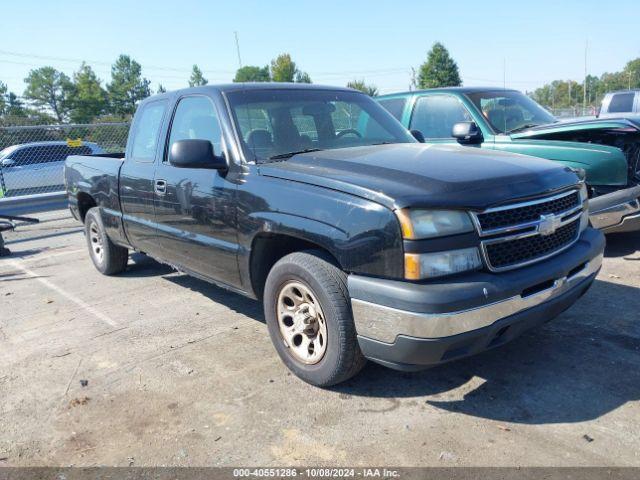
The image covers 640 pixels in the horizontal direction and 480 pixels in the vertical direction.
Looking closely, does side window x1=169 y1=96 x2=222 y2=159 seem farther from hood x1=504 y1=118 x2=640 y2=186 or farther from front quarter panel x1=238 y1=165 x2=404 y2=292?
hood x1=504 y1=118 x2=640 y2=186

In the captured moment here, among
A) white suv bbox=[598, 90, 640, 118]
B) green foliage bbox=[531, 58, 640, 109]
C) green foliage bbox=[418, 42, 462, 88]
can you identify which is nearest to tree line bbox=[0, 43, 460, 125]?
green foliage bbox=[418, 42, 462, 88]

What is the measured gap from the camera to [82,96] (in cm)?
7762

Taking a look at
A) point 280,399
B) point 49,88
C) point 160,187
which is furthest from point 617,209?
point 49,88

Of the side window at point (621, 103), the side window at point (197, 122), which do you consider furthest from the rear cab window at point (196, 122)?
the side window at point (621, 103)

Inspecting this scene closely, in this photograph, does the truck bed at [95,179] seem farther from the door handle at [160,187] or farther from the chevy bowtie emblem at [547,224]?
the chevy bowtie emblem at [547,224]

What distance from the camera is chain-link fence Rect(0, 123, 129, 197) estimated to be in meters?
14.4

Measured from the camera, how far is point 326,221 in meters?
2.96

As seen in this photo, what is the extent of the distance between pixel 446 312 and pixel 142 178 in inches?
125

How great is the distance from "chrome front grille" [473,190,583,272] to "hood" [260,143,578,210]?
7 centimetres

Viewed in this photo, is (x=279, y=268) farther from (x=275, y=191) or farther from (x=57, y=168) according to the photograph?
(x=57, y=168)

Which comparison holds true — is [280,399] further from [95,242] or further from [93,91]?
[93,91]

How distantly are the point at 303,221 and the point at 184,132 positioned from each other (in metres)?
1.85

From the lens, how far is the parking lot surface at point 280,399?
2708 mm

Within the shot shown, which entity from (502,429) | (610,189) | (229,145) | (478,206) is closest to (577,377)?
(502,429)
